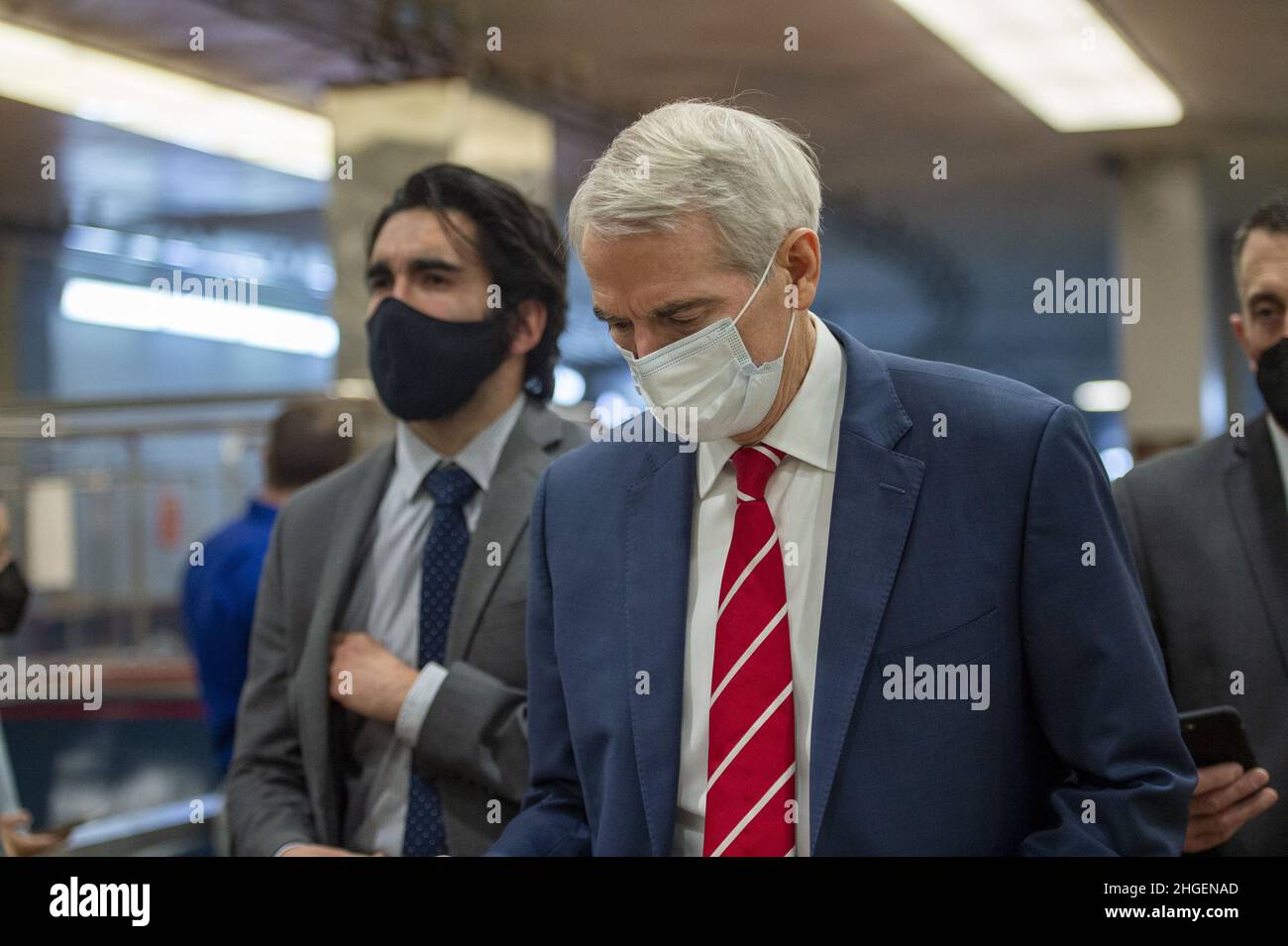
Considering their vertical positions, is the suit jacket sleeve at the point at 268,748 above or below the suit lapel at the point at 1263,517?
below

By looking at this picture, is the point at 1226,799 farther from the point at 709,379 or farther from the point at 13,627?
the point at 13,627

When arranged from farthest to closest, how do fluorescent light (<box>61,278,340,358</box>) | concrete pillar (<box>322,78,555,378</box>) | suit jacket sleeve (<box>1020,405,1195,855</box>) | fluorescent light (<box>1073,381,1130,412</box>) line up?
fluorescent light (<box>1073,381,1130,412</box>), fluorescent light (<box>61,278,340,358</box>), concrete pillar (<box>322,78,555,378</box>), suit jacket sleeve (<box>1020,405,1195,855</box>)

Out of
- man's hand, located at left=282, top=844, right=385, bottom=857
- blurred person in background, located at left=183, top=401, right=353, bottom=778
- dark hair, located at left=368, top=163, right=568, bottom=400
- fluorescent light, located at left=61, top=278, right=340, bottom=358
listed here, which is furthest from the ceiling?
fluorescent light, located at left=61, top=278, right=340, bottom=358

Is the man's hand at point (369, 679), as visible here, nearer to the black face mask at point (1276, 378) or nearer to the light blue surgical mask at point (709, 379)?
the light blue surgical mask at point (709, 379)

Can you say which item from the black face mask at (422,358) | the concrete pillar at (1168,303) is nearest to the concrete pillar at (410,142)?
the black face mask at (422,358)

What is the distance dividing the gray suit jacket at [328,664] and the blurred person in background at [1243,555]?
918mm

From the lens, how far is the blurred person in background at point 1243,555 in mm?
1832

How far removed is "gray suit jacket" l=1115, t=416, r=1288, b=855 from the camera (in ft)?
6.01

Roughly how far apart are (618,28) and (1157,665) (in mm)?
2453

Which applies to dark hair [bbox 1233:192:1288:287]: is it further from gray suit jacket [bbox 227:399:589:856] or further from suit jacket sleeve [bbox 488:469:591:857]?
suit jacket sleeve [bbox 488:469:591:857]

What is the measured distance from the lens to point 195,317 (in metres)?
10.9

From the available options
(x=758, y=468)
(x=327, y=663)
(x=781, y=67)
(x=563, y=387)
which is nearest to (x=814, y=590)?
(x=758, y=468)

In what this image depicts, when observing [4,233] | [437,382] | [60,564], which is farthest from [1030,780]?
[4,233]
